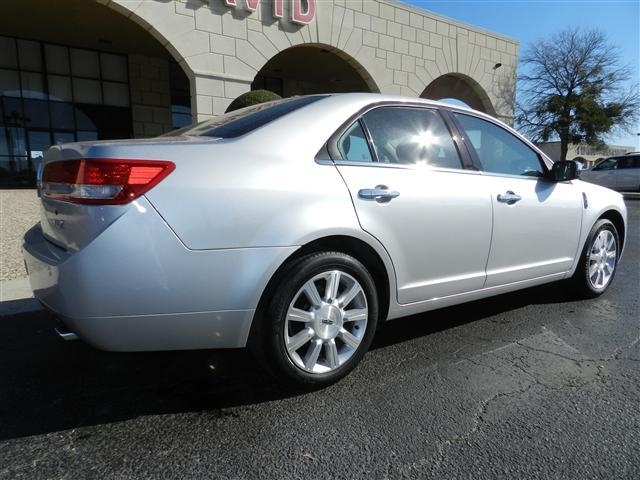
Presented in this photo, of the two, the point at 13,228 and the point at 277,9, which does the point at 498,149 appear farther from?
the point at 277,9

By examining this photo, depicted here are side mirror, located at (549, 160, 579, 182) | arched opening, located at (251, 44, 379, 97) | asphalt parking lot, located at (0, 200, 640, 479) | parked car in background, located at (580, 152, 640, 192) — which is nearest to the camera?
asphalt parking lot, located at (0, 200, 640, 479)

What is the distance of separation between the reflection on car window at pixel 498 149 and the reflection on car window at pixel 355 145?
3.05 feet

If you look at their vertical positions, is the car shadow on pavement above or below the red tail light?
below

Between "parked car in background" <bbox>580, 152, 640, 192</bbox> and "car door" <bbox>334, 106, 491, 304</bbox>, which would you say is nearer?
"car door" <bbox>334, 106, 491, 304</bbox>

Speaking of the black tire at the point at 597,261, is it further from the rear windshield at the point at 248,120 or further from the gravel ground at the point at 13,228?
the gravel ground at the point at 13,228

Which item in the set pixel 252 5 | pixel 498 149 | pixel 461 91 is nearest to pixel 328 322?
pixel 498 149

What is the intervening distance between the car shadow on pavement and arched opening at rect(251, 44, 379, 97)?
522 inches

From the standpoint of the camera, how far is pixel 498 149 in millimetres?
3445

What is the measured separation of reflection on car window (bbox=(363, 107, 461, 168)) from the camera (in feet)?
9.08

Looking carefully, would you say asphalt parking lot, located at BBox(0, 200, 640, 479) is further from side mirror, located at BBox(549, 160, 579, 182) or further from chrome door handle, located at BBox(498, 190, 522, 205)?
side mirror, located at BBox(549, 160, 579, 182)

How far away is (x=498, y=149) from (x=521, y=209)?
19.7 inches

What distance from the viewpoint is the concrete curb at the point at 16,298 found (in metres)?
3.79

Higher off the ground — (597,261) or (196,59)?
(196,59)

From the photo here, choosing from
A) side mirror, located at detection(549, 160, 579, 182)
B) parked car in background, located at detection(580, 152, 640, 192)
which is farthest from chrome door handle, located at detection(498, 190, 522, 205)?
parked car in background, located at detection(580, 152, 640, 192)
